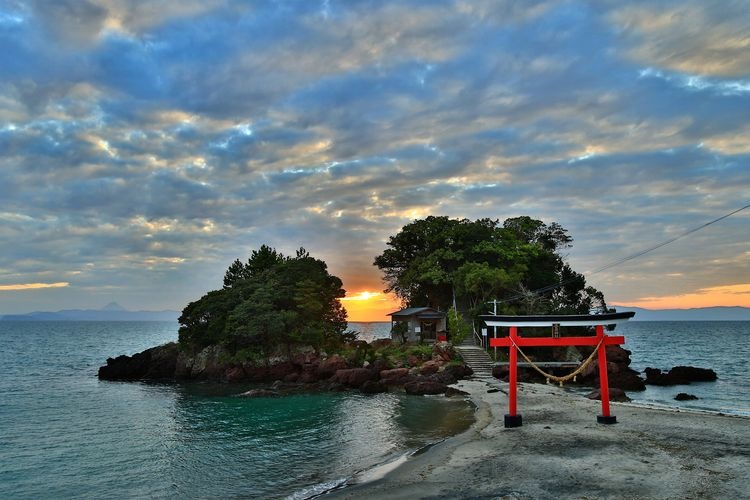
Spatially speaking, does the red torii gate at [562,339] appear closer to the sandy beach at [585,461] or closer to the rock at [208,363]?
the sandy beach at [585,461]

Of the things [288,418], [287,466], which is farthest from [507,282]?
[287,466]

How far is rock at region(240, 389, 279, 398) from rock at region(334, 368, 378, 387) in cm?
576

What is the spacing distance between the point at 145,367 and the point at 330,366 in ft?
79.6

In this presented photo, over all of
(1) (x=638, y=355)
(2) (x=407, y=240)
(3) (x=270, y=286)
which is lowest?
(1) (x=638, y=355)

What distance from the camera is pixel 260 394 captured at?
3838 cm

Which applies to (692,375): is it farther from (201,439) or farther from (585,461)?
(201,439)

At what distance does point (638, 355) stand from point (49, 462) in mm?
87204

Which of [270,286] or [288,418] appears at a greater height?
[270,286]

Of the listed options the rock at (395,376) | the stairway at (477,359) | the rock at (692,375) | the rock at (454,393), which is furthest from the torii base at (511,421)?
the rock at (692,375)

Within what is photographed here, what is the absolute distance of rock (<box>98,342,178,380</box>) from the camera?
5306cm

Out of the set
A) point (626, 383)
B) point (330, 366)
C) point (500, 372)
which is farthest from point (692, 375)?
point (330, 366)

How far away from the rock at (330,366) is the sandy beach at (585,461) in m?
21.9

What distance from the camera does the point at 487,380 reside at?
3938cm

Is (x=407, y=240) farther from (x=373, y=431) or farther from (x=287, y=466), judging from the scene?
(x=287, y=466)
